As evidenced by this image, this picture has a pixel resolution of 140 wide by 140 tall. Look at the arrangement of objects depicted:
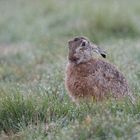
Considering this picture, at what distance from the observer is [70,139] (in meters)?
5.06

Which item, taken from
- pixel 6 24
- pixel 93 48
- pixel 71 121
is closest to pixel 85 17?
pixel 6 24

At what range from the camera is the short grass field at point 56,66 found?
5.38 metres

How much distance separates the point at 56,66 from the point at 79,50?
2.66 metres

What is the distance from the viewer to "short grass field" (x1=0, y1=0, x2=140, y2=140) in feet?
17.7

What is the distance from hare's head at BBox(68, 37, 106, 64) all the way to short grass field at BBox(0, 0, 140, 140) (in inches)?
16.6

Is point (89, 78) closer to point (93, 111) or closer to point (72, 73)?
point (72, 73)

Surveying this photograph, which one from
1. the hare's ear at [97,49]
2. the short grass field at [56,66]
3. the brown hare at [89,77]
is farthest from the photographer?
the hare's ear at [97,49]

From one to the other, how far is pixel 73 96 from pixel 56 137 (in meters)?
1.14

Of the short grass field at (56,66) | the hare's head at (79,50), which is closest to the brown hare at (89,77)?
the hare's head at (79,50)

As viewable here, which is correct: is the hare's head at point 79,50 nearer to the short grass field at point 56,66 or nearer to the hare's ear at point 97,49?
the hare's ear at point 97,49

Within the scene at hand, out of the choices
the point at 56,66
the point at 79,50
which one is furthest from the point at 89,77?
the point at 56,66

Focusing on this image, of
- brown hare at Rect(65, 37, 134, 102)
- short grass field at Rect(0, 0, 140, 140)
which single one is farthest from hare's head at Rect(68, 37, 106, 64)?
short grass field at Rect(0, 0, 140, 140)

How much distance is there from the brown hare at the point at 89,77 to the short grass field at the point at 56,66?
0.54 feet

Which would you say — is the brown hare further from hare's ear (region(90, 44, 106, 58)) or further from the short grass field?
the short grass field
